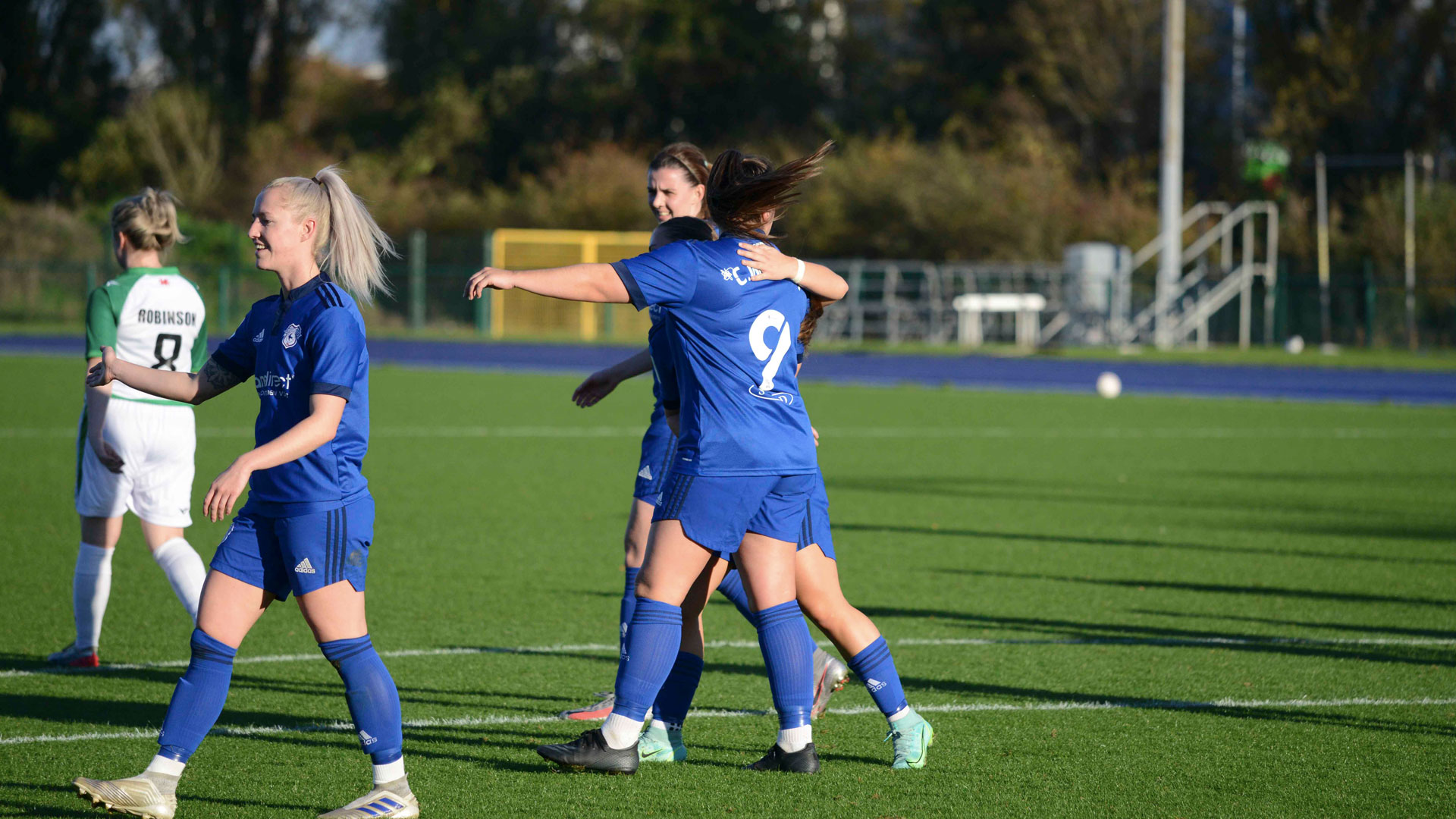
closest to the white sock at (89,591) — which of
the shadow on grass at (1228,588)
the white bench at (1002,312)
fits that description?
the shadow on grass at (1228,588)

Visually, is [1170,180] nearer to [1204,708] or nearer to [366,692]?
[1204,708]

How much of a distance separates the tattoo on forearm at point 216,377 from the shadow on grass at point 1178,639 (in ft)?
12.0

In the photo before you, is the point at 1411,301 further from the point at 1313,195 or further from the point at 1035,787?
the point at 1035,787

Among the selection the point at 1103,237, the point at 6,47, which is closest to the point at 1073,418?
the point at 1103,237

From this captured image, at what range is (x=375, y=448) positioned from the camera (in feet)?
46.3

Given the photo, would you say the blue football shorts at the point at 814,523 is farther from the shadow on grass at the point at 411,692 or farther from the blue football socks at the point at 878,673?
the shadow on grass at the point at 411,692

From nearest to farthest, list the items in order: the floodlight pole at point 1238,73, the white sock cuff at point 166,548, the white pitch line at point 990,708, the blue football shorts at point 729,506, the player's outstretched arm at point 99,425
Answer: the blue football shorts at point 729,506
the white pitch line at point 990,708
the player's outstretched arm at point 99,425
the white sock cuff at point 166,548
the floodlight pole at point 1238,73

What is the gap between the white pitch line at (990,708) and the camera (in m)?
5.18

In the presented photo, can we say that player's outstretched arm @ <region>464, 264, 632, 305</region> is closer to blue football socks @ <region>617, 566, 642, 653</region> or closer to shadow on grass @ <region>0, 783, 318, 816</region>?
blue football socks @ <region>617, 566, 642, 653</region>

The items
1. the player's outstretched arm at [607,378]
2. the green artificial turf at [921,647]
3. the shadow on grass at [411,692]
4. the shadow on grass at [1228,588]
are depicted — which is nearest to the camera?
the green artificial turf at [921,647]

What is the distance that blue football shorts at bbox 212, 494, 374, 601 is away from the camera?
4.00 m

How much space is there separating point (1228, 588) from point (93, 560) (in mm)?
5442

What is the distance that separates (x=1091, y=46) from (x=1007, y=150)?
3.66m

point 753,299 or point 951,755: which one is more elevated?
point 753,299
